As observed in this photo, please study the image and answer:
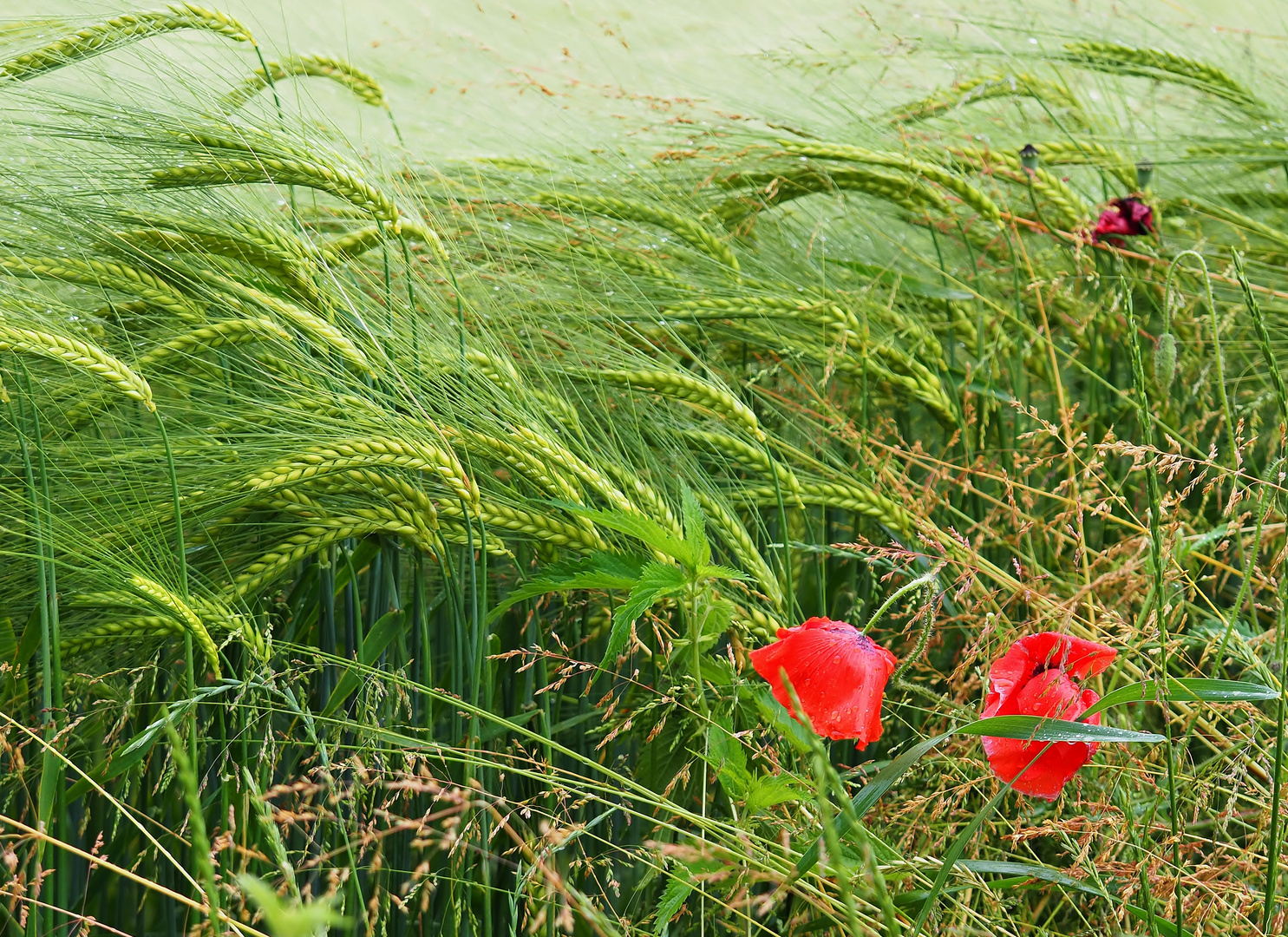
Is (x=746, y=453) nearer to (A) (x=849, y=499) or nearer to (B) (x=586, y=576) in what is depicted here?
(A) (x=849, y=499)

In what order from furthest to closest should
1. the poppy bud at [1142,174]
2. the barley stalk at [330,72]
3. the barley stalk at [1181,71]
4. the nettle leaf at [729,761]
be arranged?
the barley stalk at [1181,71] < the poppy bud at [1142,174] < the barley stalk at [330,72] < the nettle leaf at [729,761]

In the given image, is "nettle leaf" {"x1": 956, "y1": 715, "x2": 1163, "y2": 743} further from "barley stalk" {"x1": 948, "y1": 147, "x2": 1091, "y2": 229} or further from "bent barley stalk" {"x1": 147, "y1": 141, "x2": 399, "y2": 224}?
"barley stalk" {"x1": 948, "y1": 147, "x2": 1091, "y2": 229}

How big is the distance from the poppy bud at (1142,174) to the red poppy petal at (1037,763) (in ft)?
2.55

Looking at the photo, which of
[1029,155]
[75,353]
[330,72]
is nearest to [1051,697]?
[75,353]

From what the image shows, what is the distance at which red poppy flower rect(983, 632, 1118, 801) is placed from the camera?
0.50 meters

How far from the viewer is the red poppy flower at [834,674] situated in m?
0.52

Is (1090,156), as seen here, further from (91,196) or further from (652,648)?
(91,196)

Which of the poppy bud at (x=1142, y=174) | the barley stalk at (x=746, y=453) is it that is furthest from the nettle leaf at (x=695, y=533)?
the poppy bud at (x=1142, y=174)

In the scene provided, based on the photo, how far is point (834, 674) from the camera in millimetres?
521

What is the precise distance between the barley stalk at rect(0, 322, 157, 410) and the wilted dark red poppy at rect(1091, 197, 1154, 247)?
87cm

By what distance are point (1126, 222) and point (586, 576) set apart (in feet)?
2.42

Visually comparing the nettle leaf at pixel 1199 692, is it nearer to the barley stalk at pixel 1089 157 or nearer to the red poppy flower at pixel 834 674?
the red poppy flower at pixel 834 674

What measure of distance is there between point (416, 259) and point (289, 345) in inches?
6.8

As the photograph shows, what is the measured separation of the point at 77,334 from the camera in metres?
0.67
